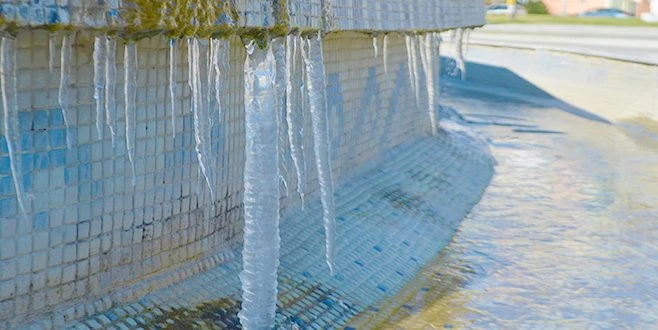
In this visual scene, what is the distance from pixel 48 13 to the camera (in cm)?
390

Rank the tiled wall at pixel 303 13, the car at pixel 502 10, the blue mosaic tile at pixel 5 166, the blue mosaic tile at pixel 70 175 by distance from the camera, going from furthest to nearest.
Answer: the car at pixel 502 10
the blue mosaic tile at pixel 70 175
the blue mosaic tile at pixel 5 166
the tiled wall at pixel 303 13

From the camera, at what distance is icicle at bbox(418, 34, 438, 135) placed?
12.0 meters

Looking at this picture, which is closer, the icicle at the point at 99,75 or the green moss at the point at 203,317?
the icicle at the point at 99,75

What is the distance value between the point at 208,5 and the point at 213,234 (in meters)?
1.59

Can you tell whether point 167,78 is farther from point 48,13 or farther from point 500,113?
point 500,113

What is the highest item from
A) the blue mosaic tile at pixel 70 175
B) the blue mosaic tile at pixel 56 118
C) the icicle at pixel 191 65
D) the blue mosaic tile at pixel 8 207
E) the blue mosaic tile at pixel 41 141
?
the icicle at pixel 191 65

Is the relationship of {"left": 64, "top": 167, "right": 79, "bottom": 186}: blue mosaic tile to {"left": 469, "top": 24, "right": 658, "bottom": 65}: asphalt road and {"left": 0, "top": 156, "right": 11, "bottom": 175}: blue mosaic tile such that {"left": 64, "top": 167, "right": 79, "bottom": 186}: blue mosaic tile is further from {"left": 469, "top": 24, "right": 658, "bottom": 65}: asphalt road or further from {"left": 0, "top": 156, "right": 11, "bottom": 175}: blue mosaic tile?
{"left": 469, "top": 24, "right": 658, "bottom": 65}: asphalt road

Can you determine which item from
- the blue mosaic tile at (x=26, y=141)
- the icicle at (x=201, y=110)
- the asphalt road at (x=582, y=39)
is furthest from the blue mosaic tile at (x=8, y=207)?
the asphalt road at (x=582, y=39)

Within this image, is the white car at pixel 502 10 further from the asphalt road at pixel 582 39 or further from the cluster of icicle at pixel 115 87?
the cluster of icicle at pixel 115 87

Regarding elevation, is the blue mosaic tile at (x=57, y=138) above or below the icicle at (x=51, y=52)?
below

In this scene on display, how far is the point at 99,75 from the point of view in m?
4.58

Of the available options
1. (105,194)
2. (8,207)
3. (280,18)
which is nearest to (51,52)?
(8,207)

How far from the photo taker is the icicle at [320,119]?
6344 millimetres

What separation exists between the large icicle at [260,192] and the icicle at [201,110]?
8.3 inches
